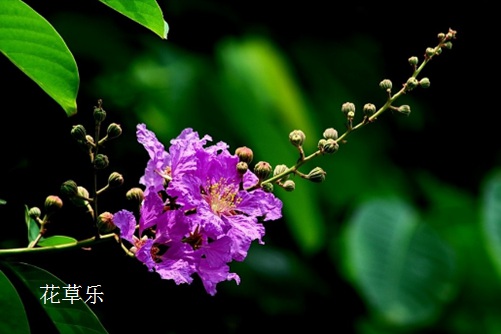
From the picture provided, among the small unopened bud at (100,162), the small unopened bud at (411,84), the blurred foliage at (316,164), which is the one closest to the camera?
the small unopened bud at (100,162)

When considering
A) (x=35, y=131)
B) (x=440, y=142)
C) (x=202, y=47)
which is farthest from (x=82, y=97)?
(x=440, y=142)

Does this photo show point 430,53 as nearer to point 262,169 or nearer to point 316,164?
point 262,169

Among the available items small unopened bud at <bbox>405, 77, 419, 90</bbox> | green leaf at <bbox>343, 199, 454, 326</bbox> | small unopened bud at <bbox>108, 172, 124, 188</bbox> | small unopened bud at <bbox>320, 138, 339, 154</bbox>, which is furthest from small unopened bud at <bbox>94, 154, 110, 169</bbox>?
green leaf at <bbox>343, 199, 454, 326</bbox>

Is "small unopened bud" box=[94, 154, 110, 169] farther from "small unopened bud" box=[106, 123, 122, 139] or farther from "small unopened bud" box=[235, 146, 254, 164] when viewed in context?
"small unopened bud" box=[235, 146, 254, 164]

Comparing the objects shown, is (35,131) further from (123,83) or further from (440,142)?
(440,142)

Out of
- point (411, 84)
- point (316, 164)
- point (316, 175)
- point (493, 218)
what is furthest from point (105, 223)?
point (493, 218)

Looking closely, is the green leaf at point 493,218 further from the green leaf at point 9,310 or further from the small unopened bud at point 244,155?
the green leaf at point 9,310

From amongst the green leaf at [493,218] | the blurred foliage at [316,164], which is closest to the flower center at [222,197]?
the blurred foliage at [316,164]

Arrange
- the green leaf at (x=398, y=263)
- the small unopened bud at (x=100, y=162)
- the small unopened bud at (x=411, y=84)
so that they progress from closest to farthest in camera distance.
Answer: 1. the small unopened bud at (x=100, y=162)
2. the small unopened bud at (x=411, y=84)
3. the green leaf at (x=398, y=263)
